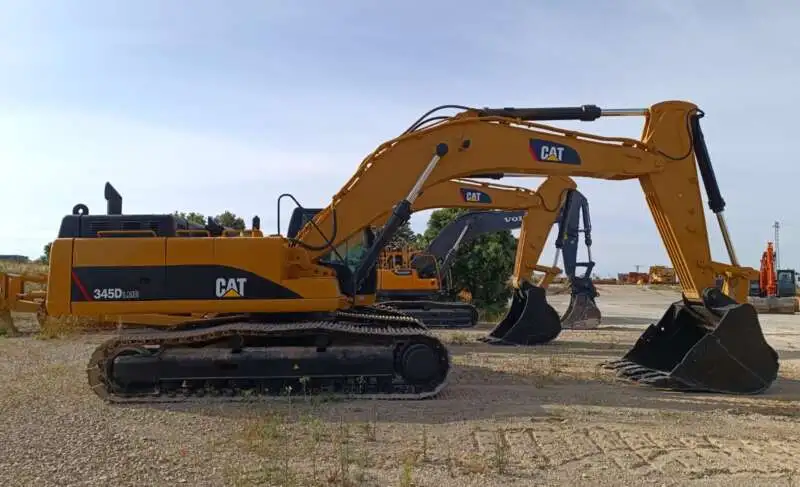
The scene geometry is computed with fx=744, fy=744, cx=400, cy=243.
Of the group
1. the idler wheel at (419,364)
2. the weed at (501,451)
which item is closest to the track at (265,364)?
the idler wheel at (419,364)

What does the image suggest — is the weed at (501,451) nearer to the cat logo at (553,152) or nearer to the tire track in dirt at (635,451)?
the tire track in dirt at (635,451)

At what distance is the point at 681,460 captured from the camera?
632cm

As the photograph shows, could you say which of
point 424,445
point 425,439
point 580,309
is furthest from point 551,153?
point 580,309

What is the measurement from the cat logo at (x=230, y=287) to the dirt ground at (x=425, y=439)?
1411 millimetres

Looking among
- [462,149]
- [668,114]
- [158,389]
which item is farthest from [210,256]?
[668,114]

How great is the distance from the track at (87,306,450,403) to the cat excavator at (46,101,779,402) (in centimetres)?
2

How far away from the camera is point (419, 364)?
366 inches

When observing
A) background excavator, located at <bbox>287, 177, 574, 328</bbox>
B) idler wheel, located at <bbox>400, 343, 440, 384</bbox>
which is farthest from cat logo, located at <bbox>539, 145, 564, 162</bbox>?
background excavator, located at <bbox>287, 177, 574, 328</bbox>

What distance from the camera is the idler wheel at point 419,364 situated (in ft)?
30.5

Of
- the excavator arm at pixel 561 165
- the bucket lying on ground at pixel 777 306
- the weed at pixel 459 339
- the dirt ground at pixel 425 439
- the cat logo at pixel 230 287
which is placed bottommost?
the dirt ground at pixel 425 439

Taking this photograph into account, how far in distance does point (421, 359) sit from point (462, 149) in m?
3.22

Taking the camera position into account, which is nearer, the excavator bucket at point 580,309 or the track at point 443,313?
the excavator bucket at point 580,309

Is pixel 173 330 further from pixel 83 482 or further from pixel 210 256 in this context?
pixel 83 482

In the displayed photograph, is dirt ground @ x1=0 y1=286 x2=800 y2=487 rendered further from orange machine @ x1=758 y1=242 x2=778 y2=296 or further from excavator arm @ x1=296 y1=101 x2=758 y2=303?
orange machine @ x1=758 y1=242 x2=778 y2=296
